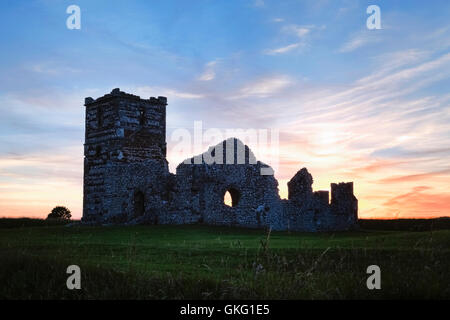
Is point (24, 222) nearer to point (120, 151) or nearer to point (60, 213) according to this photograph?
point (120, 151)

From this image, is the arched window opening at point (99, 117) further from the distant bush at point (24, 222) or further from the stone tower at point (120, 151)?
the distant bush at point (24, 222)

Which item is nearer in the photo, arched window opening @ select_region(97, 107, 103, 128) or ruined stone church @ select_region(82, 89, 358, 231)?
ruined stone church @ select_region(82, 89, 358, 231)

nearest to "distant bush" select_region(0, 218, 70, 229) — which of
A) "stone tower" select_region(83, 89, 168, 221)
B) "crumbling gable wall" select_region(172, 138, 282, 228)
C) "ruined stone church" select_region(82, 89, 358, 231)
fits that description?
"stone tower" select_region(83, 89, 168, 221)

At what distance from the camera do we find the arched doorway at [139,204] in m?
32.4

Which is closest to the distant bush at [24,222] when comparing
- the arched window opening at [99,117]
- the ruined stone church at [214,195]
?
the ruined stone church at [214,195]

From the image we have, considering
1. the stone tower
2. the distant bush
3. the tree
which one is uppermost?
the stone tower

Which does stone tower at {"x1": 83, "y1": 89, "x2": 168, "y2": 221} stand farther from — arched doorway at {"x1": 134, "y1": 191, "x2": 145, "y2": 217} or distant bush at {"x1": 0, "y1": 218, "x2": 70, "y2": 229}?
distant bush at {"x1": 0, "y1": 218, "x2": 70, "y2": 229}

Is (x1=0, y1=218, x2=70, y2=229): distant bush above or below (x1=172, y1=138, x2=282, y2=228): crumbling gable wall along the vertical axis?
below

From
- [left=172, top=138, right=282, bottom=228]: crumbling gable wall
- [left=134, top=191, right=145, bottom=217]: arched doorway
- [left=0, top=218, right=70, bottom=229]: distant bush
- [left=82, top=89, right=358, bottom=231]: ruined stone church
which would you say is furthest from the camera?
[left=0, top=218, right=70, bottom=229]: distant bush

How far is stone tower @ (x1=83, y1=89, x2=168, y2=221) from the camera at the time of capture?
32562 millimetres

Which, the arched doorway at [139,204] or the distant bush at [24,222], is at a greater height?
the arched doorway at [139,204]

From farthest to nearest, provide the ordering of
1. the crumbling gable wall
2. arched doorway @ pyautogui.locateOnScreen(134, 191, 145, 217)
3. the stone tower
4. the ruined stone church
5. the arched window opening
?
1. the arched window opening
2. the stone tower
3. arched doorway @ pyautogui.locateOnScreen(134, 191, 145, 217)
4. the ruined stone church
5. the crumbling gable wall

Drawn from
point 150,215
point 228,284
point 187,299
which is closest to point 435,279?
point 228,284

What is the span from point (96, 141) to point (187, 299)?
A: 98.7 feet
